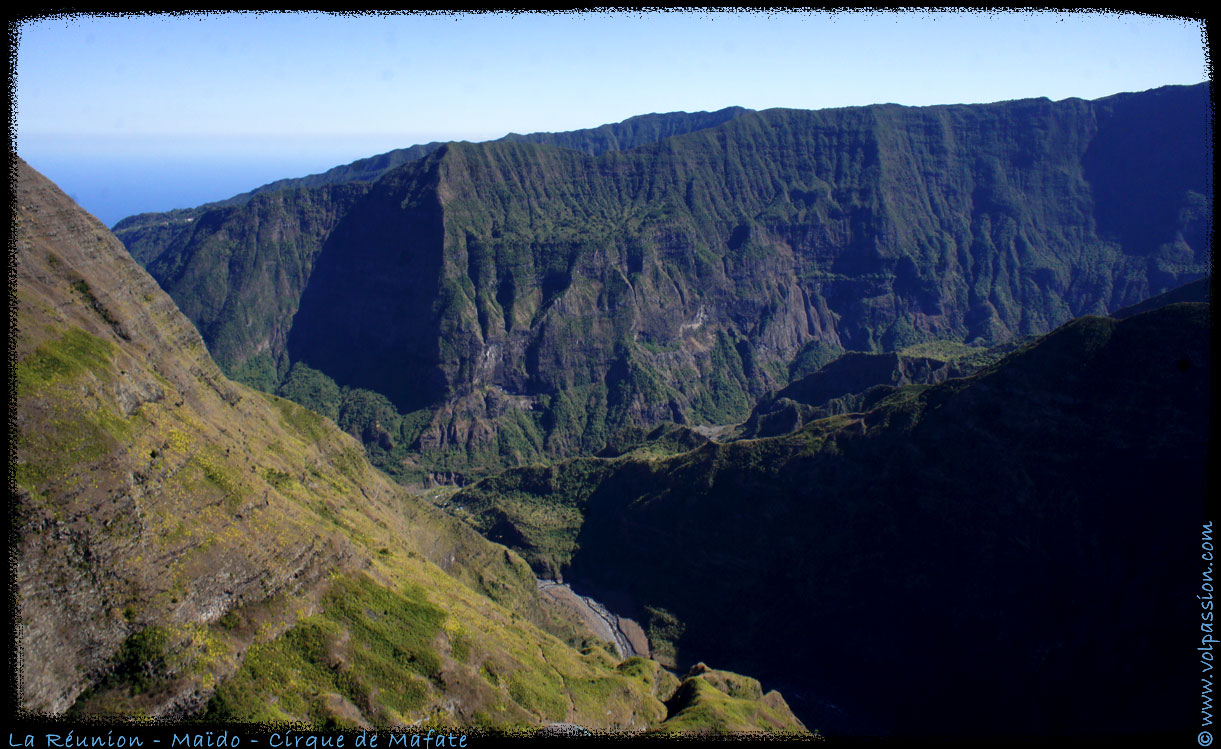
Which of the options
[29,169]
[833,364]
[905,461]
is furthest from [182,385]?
[833,364]

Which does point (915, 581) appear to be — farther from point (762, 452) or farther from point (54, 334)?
point (54, 334)

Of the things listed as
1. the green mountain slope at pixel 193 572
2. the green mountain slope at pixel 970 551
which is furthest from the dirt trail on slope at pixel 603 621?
the green mountain slope at pixel 193 572

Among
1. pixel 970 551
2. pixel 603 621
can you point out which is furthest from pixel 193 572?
pixel 970 551

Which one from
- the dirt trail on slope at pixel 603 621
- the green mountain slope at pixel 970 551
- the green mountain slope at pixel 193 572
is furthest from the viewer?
the dirt trail on slope at pixel 603 621

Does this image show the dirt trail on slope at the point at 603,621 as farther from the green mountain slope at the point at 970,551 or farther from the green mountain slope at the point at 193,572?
the green mountain slope at the point at 193,572

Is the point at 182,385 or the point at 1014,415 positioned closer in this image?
the point at 182,385

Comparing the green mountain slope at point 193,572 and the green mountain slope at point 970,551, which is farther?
the green mountain slope at point 970,551
